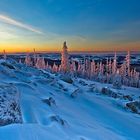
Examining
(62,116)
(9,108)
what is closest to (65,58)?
(62,116)

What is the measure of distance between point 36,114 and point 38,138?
3.33 meters

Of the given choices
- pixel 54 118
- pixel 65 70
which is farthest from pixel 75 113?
pixel 65 70

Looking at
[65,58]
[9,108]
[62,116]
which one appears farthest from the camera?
[65,58]

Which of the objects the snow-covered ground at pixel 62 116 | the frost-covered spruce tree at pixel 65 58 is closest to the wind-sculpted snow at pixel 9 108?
the snow-covered ground at pixel 62 116

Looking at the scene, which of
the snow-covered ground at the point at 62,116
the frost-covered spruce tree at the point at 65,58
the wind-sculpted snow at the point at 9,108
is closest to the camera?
the snow-covered ground at the point at 62,116

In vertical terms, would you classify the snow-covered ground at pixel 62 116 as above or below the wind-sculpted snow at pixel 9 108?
below

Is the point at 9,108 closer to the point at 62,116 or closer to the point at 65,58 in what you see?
the point at 62,116

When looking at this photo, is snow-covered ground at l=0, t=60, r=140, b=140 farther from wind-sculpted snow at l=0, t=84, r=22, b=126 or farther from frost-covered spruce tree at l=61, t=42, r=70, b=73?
frost-covered spruce tree at l=61, t=42, r=70, b=73

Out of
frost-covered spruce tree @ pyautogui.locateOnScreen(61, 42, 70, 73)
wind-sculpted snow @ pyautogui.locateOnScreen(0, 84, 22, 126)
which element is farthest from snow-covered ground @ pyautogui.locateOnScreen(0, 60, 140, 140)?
frost-covered spruce tree @ pyautogui.locateOnScreen(61, 42, 70, 73)

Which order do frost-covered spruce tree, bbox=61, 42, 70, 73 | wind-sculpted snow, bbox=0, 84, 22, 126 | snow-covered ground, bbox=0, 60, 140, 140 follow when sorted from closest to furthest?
1. snow-covered ground, bbox=0, 60, 140, 140
2. wind-sculpted snow, bbox=0, 84, 22, 126
3. frost-covered spruce tree, bbox=61, 42, 70, 73

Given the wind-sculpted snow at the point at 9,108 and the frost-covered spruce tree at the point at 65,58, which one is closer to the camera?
the wind-sculpted snow at the point at 9,108

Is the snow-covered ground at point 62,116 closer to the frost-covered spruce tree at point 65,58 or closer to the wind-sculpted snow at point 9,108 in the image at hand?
the wind-sculpted snow at point 9,108

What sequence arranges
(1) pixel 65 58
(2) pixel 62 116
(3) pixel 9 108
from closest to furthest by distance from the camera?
1. (3) pixel 9 108
2. (2) pixel 62 116
3. (1) pixel 65 58

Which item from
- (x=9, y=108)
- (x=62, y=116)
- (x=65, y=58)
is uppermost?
(x=9, y=108)
